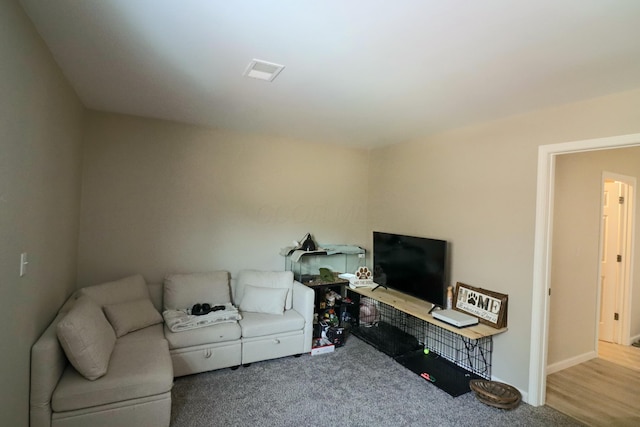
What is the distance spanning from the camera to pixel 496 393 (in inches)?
104

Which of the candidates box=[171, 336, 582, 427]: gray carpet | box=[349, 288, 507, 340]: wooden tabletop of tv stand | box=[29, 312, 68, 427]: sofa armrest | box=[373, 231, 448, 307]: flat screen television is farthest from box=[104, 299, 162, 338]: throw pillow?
box=[373, 231, 448, 307]: flat screen television

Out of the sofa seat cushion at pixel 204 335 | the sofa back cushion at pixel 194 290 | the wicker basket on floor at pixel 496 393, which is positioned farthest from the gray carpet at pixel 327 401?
the sofa back cushion at pixel 194 290

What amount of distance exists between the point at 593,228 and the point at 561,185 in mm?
725

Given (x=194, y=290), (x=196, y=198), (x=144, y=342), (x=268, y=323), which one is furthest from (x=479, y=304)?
(x=196, y=198)

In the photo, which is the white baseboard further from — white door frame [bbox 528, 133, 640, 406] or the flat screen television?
the flat screen television

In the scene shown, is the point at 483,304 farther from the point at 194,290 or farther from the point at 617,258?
the point at 194,290

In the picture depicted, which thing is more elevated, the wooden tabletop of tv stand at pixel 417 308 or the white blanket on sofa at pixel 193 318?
the wooden tabletop of tv stand at pixel 417 308

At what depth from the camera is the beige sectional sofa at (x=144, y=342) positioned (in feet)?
6.42

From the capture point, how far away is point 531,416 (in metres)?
2.47

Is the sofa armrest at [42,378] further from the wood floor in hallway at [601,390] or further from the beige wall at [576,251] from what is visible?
the beige wall at [576,251]

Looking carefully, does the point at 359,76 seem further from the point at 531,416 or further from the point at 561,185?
the point at 531,416

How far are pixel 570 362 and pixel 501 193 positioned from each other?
199cm

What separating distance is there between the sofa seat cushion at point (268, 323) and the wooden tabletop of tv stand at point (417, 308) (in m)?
0.87

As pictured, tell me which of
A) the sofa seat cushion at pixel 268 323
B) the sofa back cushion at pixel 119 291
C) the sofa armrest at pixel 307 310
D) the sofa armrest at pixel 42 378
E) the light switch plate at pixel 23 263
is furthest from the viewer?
the sofa armrest at pixel 307 310
